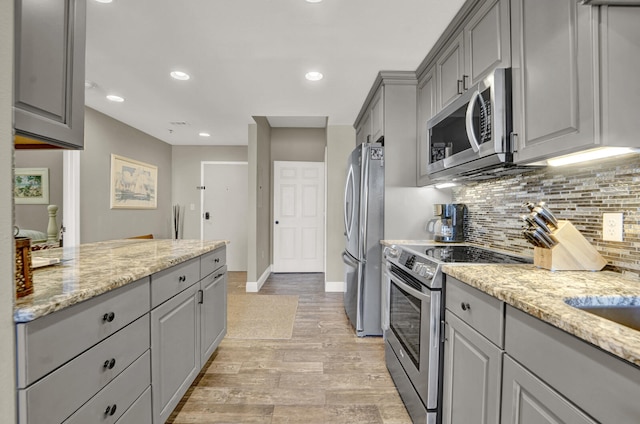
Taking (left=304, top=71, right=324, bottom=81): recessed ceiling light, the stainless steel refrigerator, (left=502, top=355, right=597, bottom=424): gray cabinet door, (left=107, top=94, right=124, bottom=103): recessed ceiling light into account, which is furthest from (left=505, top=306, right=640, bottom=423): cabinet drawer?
(left=107, top=94, right=124, bottom=103): recessed ceiling light

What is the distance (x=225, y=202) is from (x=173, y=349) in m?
4.33

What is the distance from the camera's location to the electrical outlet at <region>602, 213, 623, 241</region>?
1184 mm

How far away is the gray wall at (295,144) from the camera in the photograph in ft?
16.9

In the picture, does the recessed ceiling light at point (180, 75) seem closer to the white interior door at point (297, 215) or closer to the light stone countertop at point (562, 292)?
the white interior door at point (297, 215)

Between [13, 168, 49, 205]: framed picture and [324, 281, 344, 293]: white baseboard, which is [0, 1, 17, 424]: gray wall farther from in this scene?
[13, 168, 49, 205]: framed picture

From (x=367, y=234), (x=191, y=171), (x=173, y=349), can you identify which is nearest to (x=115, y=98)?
(x=191, y=171)

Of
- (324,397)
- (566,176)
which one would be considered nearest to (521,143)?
(566,176)

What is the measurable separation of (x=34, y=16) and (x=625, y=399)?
1809 millimetres

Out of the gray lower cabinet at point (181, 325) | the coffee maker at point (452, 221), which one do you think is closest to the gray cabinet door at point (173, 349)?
the gray lower cabinet at point (181, 325)

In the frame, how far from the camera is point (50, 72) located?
97cm

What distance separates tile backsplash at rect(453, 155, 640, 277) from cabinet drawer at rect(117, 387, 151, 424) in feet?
6.78

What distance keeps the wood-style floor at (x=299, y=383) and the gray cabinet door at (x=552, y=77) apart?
5.25 ft

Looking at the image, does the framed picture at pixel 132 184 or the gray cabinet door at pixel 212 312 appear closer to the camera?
the gray cabinet door at pixel 212 312

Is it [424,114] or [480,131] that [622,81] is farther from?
[424,114]
